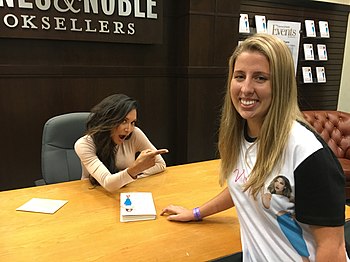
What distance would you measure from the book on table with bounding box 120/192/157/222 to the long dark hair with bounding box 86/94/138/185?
0.29 meters

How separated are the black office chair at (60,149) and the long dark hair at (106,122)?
29cm

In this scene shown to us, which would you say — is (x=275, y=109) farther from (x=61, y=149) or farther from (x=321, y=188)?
(x=61, y=149)

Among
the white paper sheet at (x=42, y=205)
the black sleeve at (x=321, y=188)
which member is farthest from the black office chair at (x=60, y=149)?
the black sleeve at (x=321, y=188)

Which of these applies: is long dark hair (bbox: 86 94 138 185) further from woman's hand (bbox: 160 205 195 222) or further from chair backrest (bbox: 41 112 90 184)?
woman's hand (bbox: 160 205 195 222)

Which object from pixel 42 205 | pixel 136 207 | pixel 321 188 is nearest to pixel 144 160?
pixel 136 207

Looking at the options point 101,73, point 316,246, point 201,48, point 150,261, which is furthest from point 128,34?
point 316,246

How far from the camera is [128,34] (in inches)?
119

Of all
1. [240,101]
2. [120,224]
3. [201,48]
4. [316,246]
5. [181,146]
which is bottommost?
[181,146]

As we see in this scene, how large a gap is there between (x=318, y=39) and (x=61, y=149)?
3.83 meters

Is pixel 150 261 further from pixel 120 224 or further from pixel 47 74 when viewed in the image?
pixel 47 74

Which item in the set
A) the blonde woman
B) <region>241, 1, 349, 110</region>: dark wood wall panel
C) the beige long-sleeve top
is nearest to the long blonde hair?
the blonde woman

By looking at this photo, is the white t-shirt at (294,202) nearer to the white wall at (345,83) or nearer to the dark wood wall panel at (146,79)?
the dark wood wall panel at (146,79)

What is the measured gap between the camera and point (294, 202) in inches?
34.7

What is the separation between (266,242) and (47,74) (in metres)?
2.49
